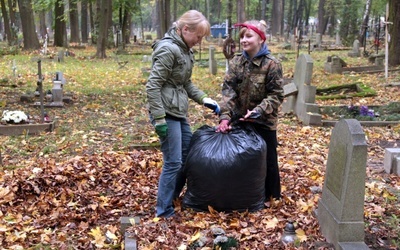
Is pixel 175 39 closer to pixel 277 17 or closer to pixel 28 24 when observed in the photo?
pixel 28 24

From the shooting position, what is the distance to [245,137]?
430 cm

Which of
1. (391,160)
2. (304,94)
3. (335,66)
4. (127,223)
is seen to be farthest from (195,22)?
(335,66)

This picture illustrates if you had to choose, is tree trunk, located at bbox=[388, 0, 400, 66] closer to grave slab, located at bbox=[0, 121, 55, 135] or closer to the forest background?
the forest background

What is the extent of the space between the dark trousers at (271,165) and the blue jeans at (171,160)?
27.7 inches

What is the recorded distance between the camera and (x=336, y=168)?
3689 millimetres

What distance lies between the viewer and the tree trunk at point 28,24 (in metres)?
24.2

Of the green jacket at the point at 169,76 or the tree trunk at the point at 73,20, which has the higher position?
the tree trunk at the point at 73,20

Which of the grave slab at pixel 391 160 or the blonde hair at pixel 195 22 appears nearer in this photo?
the blonde hair at pixel 195 22

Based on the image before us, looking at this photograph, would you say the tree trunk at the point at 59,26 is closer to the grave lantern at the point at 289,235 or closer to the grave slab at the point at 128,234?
the grave slab at the point at 128,234

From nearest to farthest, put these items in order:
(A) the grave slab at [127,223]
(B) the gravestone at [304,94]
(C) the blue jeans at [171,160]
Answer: (A) the grave slab at [127,223] → (C) the blue jeans at [171,160] → (B) the gravestone at [304,94]

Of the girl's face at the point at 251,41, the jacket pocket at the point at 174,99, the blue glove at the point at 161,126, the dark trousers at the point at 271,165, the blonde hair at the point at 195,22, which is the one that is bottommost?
the dark trousers at the point at 271,165

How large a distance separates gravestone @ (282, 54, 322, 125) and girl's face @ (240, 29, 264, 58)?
519 centimetres

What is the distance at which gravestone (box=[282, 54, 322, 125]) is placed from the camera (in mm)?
9234

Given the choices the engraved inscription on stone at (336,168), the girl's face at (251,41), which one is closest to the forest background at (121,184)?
the engraved inscription on stone at (336,168)
